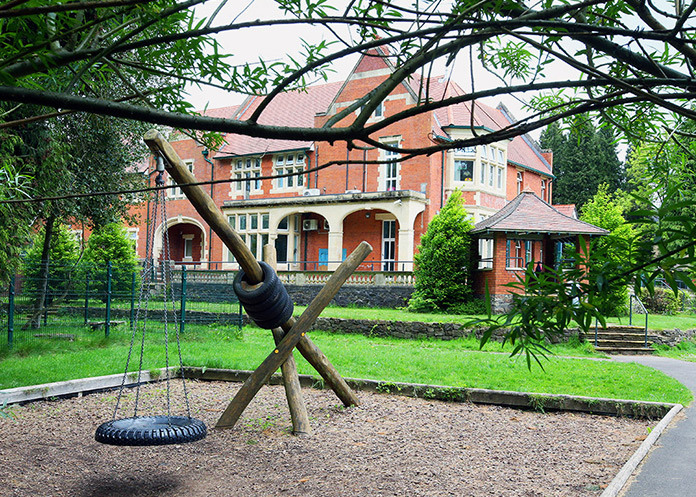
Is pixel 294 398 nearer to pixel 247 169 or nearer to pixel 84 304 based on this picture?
pixel 84 304

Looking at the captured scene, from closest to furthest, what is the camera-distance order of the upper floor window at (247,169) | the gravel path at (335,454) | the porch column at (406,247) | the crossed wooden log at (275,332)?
the gravel path at (335,454), the crossed wooden log at (275,332), the porch column at (406,247), the upper floor window at (247,169)

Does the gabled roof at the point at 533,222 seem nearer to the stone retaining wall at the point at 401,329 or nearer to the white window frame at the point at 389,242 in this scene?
the stone retaining wall at the point at 401,329

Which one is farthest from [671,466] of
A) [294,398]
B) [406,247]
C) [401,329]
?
[406,247]

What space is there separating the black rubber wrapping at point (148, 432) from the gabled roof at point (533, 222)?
1736cm

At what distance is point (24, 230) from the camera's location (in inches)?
468

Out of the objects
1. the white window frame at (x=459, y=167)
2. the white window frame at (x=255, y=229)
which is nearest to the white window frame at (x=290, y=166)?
the white window frame at (x=255, y=229)

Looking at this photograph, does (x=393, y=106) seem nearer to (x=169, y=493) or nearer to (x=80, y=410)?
(x=80, y=410)

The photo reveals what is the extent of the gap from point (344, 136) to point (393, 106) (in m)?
28.3

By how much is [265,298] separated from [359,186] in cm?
2503

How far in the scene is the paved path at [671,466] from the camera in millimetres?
5116

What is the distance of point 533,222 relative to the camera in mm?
23141

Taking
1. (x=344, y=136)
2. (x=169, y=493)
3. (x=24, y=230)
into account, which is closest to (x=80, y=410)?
(x=169, y=493)

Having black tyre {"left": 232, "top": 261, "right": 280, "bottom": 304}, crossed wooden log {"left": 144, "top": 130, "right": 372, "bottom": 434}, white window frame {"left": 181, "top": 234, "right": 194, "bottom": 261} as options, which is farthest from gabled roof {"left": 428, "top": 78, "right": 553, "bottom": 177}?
black tyre {"left": 232, "top": 261, "right": 280, "bottom": 304}

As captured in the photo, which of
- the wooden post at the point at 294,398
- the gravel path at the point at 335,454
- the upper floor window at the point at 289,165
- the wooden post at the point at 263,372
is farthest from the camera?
the upper floor window at the point at 289,165
